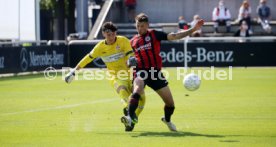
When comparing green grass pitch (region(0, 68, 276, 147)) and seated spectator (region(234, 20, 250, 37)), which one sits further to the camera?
seated spectator (region(234, 20, 250, 37))

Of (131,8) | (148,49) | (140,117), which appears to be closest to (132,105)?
(148,49)

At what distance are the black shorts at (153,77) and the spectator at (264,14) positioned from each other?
87.7 ft

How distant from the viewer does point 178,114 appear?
17.9 metres

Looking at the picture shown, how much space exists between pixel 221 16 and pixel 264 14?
2.14m

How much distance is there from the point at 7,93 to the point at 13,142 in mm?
11642

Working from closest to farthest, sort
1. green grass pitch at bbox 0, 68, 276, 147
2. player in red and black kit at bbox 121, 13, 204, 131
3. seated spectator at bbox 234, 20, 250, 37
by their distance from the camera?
green grass pitch at bbox 0, 68, 276, 147 < player in red and black kit at bbox 121, 13, 204, 131 < seated spectator at bbox 234, 20, 250, 37

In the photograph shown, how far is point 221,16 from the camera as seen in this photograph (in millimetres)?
41000

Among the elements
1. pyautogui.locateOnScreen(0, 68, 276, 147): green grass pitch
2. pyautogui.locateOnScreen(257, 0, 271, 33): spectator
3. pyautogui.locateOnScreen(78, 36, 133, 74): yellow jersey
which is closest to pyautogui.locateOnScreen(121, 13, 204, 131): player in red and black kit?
pyautogui.locateOnScreen(0, 68, 276, 147): green grass pitch

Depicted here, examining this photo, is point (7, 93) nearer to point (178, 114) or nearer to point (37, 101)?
point (37, 101)

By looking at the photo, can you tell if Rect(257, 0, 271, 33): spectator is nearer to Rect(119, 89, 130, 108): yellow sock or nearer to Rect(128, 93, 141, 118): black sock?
Rect(119, 89, 130, 108): yellow sock

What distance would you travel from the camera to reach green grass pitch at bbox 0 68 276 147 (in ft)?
43.6

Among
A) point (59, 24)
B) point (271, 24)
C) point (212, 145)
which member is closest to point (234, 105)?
point (212, 145)

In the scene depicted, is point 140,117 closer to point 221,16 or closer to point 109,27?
point 109,27

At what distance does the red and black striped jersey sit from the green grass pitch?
1.21 m
